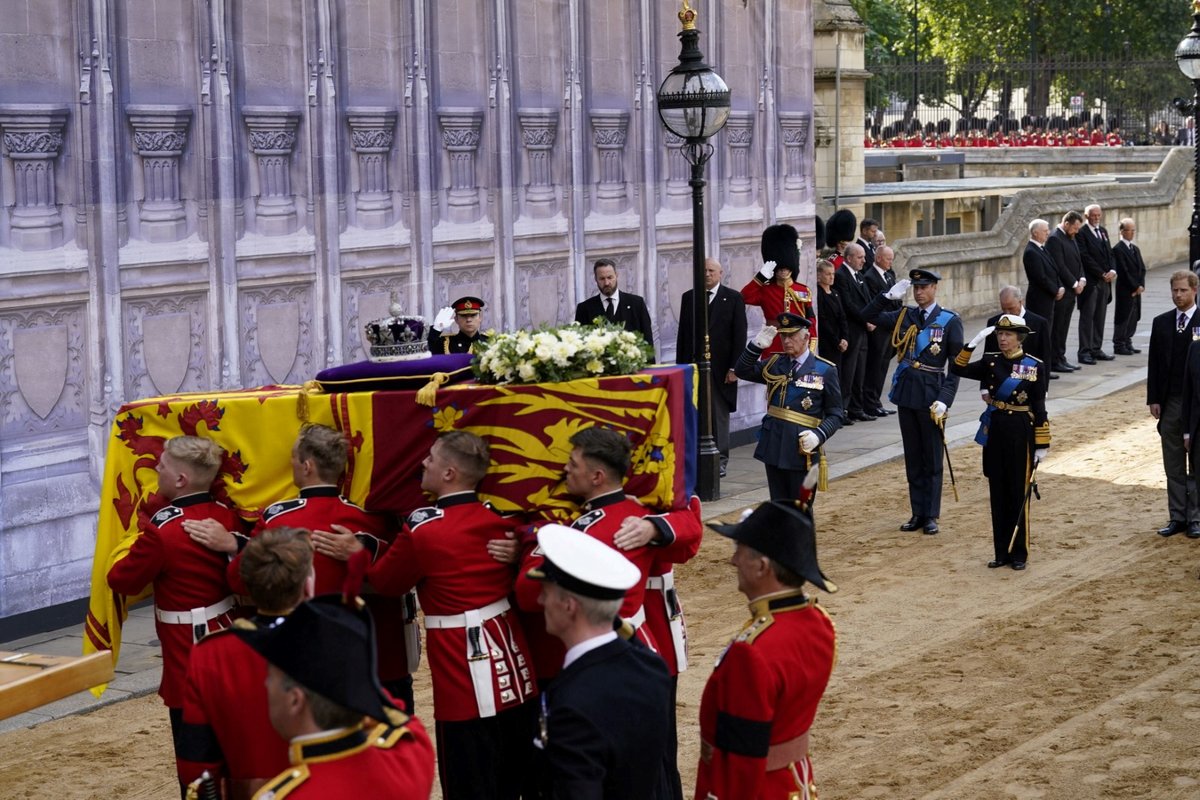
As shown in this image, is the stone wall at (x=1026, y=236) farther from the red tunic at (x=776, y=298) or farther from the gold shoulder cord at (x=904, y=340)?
the gold shoulder cord at (x=904, y=340)

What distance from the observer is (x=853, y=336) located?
64.5 ft

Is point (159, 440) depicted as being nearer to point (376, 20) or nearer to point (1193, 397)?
point (376, 20)

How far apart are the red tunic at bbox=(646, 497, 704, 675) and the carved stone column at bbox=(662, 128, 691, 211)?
33.3ft

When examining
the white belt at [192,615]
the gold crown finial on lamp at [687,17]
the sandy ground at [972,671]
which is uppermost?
the gold crown finial on lamp at [687,17]

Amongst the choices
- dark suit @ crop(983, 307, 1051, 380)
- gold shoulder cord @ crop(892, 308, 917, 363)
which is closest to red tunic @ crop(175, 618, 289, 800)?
dark suit @ crop(983, 307, 1051, 380)

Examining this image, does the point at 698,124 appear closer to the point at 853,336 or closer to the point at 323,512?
the point at 853,336

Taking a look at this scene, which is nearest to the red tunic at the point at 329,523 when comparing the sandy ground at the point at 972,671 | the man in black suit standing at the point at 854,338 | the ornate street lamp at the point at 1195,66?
the sandy ground at the point at 972,671

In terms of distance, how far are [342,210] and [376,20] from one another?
1.56m

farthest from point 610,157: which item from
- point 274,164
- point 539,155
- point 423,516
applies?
point 423,516

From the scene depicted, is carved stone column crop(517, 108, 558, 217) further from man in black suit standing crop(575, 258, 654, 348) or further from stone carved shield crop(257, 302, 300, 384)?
stone carved shield crop(257, 302, 300, 384)

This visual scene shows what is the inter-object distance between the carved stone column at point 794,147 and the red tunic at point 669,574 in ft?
39.1

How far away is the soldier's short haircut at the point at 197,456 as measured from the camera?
6.93 meters

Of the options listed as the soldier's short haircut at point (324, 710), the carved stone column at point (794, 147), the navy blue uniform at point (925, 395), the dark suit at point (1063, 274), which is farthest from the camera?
the dark suit at point (1063, 274)

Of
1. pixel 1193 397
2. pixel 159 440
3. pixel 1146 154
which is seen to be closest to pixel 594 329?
pixel 159 440
